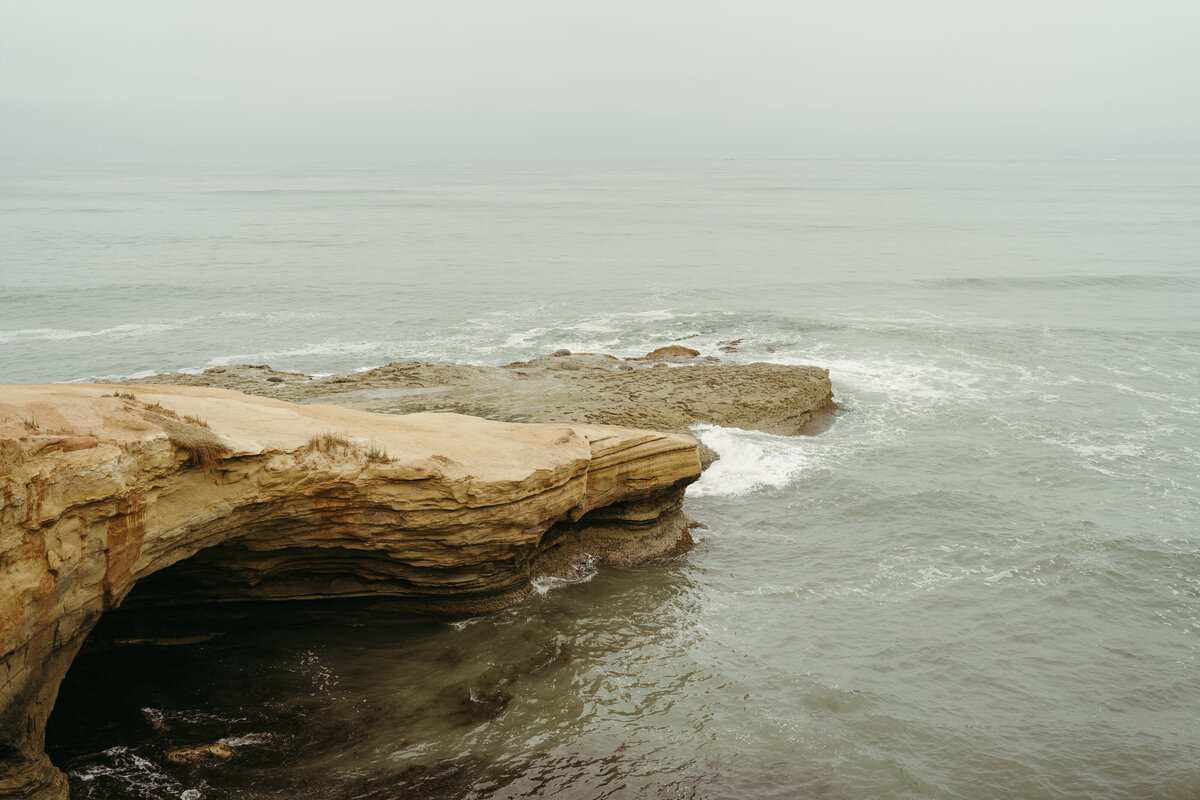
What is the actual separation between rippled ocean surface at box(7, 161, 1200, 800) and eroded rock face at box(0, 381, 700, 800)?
1.00 meters

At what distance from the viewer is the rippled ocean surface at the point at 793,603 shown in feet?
34.9

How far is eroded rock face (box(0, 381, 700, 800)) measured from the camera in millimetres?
8156

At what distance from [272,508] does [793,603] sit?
362 inches

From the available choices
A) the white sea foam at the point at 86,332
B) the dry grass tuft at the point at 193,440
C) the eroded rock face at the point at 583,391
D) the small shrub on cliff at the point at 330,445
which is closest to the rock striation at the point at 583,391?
the eroded rock face at the point at 583,391

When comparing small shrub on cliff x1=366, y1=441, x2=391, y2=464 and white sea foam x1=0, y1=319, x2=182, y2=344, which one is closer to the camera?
small shrub on cliff x1=366, y1=441, x2=391, y2=464

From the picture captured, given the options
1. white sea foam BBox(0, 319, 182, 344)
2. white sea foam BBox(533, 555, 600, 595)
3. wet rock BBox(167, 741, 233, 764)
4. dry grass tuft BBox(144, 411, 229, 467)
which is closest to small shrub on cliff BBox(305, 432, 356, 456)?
dry grass tuft BBox(144, 411, 229, 467)

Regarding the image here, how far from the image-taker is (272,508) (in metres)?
10.9

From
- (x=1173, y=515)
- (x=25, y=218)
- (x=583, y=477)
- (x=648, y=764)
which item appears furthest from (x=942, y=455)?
(x=25, y=218)

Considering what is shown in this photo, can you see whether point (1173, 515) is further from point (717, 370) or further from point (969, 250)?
point (969, 250)

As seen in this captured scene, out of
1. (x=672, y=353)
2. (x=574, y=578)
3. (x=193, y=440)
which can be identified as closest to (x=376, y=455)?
(x=193, y=440)

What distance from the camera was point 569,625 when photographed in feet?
45.2

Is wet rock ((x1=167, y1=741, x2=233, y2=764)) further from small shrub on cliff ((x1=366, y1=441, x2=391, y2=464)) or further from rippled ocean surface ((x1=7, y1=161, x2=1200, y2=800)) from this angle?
small shrub on cliff ((x1=366, y1=441, x2=391, y2=464))

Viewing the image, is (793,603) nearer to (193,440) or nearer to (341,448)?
(341,448)

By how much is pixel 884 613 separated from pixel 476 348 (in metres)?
23.9
